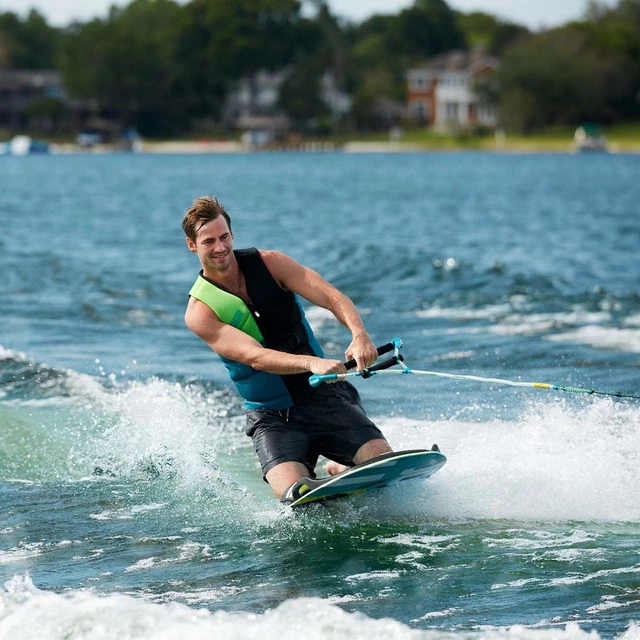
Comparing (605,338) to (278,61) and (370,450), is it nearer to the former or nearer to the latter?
(370,450)

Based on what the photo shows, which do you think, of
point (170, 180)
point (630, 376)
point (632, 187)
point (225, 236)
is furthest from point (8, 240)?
point (170, 180)

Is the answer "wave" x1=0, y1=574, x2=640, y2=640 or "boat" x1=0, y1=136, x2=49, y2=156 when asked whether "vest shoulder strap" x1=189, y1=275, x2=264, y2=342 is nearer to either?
"wave" x1=0, y1=574, x2=640, y2=640

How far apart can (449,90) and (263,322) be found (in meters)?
126

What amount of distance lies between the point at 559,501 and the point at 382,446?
1.14 metres

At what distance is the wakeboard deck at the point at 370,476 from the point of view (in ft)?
23.0

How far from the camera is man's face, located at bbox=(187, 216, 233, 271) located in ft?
23.5

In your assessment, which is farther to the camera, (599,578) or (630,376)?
(630,376)

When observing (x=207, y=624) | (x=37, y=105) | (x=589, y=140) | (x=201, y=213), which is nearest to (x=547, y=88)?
(x=589, y=140)

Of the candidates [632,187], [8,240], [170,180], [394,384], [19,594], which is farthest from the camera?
[170,180]

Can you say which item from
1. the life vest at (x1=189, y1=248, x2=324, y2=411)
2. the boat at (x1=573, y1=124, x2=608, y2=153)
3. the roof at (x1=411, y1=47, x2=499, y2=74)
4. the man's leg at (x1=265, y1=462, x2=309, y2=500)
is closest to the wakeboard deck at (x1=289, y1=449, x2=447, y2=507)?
the man's leg at (x1=265, y1=462, x2=309, y2=500)

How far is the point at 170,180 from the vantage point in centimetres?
6525

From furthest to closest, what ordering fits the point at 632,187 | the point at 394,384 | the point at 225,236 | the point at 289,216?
the point at 632,187 < the point at 289,216 < the point at 394,384 < the point at 225,236

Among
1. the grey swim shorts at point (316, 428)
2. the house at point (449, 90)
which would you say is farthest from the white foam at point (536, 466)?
the house at point (449, 90)

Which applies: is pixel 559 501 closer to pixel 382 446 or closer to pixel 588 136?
pixel 382 446
